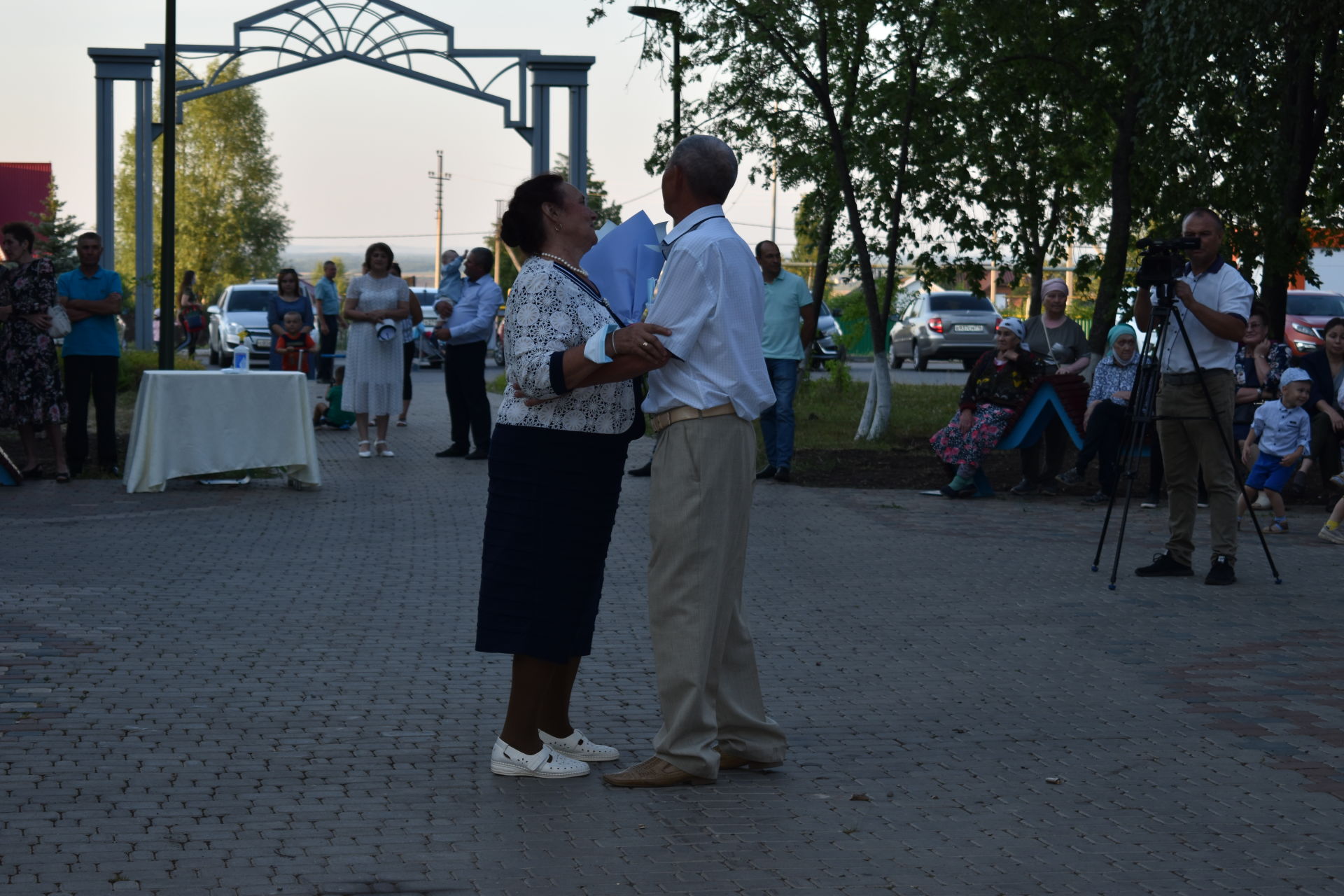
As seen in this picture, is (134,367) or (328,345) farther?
(328,345)

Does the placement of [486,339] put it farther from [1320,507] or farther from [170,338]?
[1320,507]

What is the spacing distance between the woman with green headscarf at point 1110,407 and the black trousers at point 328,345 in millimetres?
11369

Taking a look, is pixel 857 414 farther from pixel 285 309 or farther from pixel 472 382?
pixel 285 309

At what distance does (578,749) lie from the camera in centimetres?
515

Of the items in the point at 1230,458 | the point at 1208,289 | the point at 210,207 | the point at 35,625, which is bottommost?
the point at 35,625

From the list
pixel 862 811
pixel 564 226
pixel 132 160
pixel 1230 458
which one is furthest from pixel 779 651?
pixel 132 160

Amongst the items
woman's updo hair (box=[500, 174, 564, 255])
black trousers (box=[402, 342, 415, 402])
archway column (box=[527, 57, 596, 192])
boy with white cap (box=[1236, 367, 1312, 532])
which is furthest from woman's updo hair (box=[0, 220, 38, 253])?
archway column (box=[527, 57, 596, 192])

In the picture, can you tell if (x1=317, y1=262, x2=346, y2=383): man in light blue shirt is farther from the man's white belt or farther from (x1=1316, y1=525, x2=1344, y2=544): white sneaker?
the man's white belt

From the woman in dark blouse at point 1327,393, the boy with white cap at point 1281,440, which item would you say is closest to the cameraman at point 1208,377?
the boy with white cap at point 1281,440

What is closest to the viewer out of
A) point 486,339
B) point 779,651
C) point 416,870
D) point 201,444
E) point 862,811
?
point 416,870

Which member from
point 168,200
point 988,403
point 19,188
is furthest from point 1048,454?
point 19,188

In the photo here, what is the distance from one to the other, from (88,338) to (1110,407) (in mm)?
8426

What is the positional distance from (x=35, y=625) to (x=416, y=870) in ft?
12.6

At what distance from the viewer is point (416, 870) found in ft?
13.3
